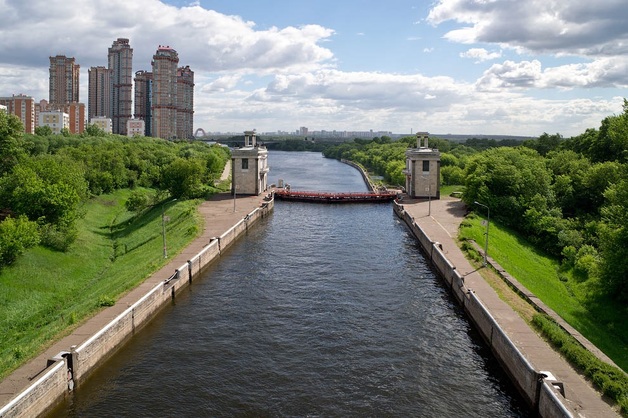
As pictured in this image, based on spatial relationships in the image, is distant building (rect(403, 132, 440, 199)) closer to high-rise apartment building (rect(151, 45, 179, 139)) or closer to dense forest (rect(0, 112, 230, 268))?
dense forest (rect(0, 112, 230, 268))

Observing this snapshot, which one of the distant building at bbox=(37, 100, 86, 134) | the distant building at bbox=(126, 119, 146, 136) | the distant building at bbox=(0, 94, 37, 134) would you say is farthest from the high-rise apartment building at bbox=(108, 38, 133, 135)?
the distant building at bbox=(0, 94, 37, 134)

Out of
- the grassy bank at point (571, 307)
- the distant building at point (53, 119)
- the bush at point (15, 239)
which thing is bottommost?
the grassy bank at point (571, 307)

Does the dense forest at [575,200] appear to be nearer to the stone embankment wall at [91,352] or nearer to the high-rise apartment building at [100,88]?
the stone embankment wall at [91,352]

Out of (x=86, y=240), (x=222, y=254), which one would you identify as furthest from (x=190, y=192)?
(x=222, y=254)

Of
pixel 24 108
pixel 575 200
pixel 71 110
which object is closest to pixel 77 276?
pixel 575 200

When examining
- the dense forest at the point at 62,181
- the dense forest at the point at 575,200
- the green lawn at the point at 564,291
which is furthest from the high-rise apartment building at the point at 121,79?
the green lawn at the point at 564,291
